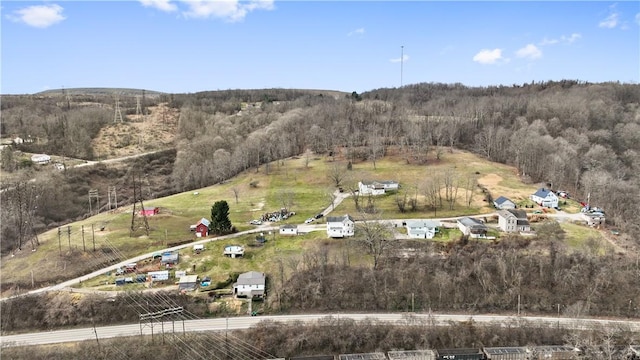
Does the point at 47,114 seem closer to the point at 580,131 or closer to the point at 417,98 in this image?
the point at 417,98

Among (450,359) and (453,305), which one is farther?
(453,305)

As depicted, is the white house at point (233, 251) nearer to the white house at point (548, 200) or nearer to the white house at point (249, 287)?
the white house at point (249, 287)

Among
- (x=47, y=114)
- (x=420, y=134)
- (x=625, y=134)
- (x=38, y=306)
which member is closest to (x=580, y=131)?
(x=625, y=134)

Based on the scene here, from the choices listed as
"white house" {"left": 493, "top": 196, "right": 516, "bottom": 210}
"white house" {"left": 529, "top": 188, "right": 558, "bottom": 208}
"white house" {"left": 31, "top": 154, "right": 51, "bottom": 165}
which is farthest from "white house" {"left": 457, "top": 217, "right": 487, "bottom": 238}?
"white house" {"left": 31, "top": 154, "right": 51, "bottom": 165}

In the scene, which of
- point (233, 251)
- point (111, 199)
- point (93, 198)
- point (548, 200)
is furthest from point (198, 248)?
point (548, 200)

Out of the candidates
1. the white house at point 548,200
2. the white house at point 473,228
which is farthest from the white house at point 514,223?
the white house at point 548,200

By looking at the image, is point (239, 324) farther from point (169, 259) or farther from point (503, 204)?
point (503, 204)
